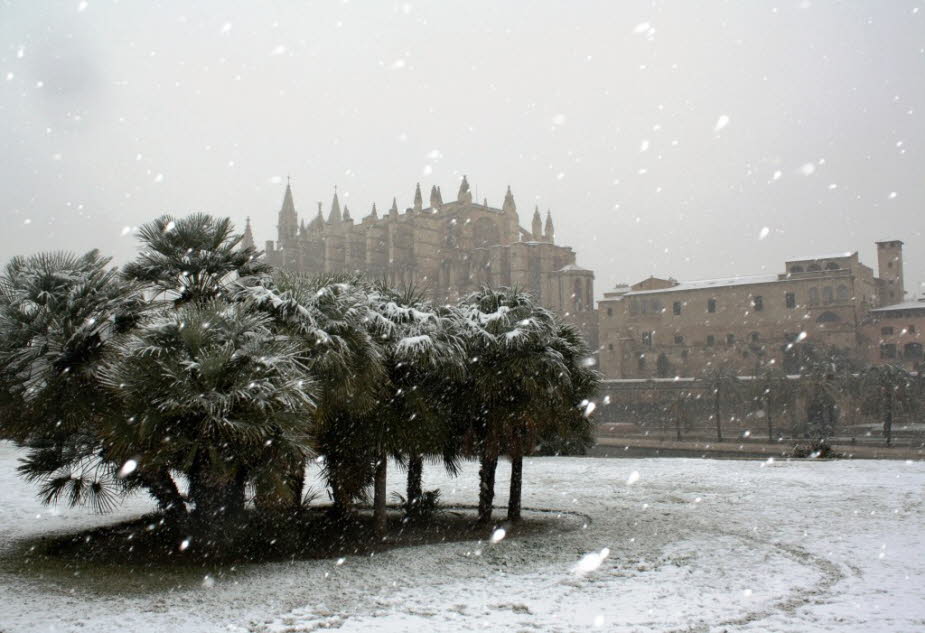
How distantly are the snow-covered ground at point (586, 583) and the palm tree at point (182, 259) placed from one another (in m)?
3.44

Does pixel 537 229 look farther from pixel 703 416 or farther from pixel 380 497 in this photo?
pixel 380 497

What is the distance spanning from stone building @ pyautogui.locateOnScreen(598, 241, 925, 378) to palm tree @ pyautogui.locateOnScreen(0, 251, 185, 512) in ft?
170

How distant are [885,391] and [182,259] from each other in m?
35.8

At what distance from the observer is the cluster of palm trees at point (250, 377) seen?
7.52 metres

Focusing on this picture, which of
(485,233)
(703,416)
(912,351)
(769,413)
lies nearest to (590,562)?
(769,413)

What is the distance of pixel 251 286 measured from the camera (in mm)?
9492

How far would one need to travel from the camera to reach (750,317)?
2329 inches

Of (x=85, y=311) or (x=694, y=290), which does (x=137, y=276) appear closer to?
(x=85, y=311)

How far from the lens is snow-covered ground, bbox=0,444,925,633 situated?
610cm

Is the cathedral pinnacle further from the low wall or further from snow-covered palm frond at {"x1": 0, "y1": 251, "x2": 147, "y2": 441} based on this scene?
snow-covered palm frond at {"x1": 0, "y1": 251, "x2": 147, "y2": 441}

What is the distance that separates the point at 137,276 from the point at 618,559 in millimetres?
6700

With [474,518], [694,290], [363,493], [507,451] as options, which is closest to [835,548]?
[507,451]

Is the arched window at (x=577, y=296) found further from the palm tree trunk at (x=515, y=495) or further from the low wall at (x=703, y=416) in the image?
the palm tree trunk at (x=515, y=495)

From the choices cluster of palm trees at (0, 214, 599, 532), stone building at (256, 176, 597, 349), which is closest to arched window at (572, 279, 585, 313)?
stone building at (256, 176, 597, 349)
